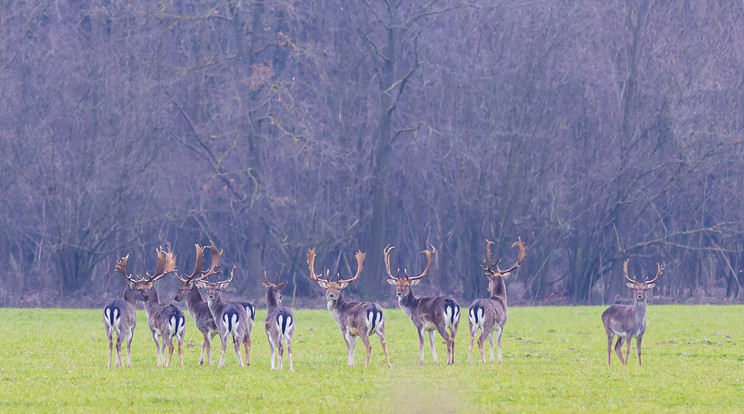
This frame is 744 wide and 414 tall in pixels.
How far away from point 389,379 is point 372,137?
23.9 metres

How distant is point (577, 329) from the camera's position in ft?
80.7

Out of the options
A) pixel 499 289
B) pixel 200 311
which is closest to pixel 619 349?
pixel 499 289

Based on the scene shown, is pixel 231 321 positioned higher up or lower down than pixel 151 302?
lower down

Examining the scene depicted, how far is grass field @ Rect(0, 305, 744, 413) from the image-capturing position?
12.9m

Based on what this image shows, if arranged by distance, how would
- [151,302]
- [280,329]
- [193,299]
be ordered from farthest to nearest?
[193,299]
[151,302]
[280,329]

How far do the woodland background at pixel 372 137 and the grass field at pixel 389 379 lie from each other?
1400 cm

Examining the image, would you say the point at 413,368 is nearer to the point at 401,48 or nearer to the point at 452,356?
the point at 452,356

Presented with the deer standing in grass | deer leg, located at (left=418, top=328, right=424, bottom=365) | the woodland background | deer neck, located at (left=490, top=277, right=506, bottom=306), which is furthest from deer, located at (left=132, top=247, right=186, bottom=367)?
the woodland background

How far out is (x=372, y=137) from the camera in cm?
3841

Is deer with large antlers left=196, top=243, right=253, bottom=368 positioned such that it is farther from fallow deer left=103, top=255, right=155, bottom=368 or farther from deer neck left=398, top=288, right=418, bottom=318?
deer neck left=398, top=288, right=418, bottom=318

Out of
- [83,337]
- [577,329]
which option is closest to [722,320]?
[577,329]

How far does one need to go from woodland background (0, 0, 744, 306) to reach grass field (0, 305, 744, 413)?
14.0 metres

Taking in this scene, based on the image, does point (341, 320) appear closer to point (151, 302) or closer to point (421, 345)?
point (421, 345)

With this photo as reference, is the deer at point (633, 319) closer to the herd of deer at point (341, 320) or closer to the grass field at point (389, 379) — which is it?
the herd of deer at point (341, 320)
